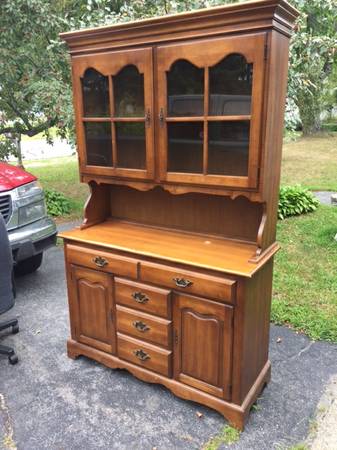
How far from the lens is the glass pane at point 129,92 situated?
2.23m

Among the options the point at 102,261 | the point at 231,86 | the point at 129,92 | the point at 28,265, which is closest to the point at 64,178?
the point at 28,265

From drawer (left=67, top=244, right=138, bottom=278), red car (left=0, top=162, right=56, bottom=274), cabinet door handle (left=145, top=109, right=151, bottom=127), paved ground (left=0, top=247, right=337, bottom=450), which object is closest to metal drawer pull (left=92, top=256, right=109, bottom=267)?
drawer (left=67, top=244, right=138, bottom=278)

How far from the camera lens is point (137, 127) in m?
2.32

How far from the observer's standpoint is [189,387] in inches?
91.0

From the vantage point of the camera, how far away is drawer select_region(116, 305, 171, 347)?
7.67ft

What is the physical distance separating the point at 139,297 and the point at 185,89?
1229 mm

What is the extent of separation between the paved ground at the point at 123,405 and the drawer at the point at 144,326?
0.35 metres

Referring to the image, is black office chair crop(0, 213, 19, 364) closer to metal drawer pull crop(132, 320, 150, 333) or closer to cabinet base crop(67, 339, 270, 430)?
cabinet base crop(67, 339, 270, 430)

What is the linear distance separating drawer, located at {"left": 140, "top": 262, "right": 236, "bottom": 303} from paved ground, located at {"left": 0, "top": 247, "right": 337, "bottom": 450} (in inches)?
29.3

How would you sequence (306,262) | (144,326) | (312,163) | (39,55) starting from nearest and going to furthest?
(144,326)
(306,262)
(39,55)
(312,163)

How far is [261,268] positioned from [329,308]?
159 cm

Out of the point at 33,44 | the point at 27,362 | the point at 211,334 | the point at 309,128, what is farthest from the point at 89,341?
the point at 309,128

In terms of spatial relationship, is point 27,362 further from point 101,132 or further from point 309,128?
point 309,128

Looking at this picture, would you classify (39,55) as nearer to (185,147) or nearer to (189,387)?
(185,147)
